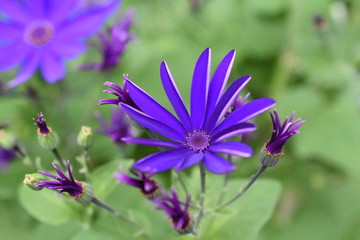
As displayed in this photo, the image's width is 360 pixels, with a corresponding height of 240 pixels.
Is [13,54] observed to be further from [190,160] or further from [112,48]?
[190,160]

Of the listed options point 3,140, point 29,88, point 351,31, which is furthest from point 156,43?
point 3,140

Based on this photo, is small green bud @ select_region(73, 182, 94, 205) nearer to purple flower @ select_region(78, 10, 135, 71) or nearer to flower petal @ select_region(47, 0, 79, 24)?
purple flower @ select_region(78, 10, 135, 71)

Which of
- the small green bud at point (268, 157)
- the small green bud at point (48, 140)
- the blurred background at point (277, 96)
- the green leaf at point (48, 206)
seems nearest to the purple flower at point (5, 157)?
the blurred background at point (277, 96)

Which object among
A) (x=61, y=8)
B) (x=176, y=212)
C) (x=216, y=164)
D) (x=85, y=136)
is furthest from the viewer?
A: (x=61, y=8)

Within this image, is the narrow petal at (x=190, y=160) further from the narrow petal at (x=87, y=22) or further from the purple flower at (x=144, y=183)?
the narrow petal at (x=87, y=22)

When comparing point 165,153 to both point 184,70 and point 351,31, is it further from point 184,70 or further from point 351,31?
point 351,31

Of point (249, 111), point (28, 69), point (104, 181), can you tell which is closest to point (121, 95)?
point (249, 111)
